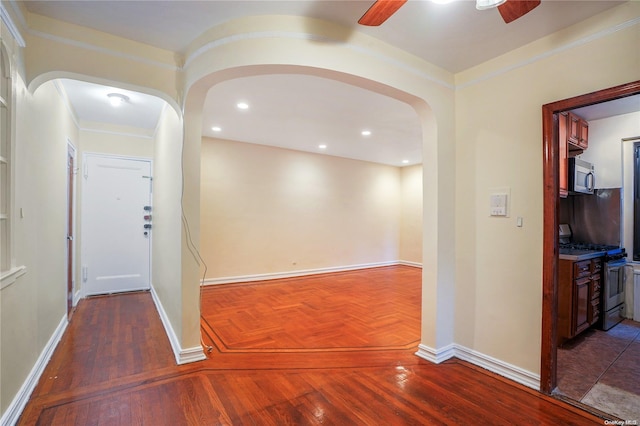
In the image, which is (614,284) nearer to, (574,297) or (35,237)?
(574,297)

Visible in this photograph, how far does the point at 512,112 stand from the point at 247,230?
168 inches

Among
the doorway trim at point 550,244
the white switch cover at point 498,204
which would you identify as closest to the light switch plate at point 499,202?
the white switch cover at point 498,204

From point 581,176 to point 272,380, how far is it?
151 inches

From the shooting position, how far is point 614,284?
3336 mm

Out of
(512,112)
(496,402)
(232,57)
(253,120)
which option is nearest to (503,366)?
(496,402)

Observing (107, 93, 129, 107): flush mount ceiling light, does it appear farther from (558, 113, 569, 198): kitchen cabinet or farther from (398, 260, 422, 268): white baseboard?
(398, 260, 422, 268): white baseboard

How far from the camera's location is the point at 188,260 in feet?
7.98

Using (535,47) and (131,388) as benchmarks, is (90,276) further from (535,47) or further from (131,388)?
(535,47)

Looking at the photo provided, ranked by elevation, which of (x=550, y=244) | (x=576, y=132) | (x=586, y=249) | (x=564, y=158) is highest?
(x=576, y=132)

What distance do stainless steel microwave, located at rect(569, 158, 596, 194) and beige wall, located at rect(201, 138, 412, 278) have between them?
13.0 feet

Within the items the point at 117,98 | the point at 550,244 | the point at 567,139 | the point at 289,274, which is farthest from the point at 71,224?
the point at 567,139

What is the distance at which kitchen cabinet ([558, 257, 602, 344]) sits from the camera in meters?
2.77

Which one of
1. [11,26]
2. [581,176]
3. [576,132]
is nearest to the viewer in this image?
[11,26]

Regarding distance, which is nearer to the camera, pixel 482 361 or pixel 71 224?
pixel 482 361
